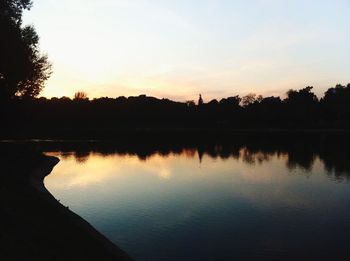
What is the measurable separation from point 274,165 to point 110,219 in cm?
4222

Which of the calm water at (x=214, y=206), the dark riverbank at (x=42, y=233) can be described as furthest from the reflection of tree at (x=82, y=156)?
the dark riverbank at (x=42, y=233)

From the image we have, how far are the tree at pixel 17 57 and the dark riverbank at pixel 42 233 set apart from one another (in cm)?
2224

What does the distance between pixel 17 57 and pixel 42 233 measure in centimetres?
3730

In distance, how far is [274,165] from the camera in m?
66.7

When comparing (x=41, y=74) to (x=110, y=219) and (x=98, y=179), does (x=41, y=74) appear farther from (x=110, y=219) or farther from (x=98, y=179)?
(x=110, y=219)

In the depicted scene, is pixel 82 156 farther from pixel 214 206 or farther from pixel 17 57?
pixel 214 206

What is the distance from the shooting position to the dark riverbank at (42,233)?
17.4m

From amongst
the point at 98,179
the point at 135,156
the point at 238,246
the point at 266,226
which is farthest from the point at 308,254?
the point at 135,156

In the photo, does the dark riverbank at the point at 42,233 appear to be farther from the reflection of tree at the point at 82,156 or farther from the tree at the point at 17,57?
the reflection of tree at the point at 82,156

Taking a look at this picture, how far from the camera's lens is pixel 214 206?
35.4m

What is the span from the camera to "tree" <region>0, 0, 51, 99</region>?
46.2m

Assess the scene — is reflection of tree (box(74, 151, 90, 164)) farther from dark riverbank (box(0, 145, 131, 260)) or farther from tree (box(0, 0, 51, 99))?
dark riverbank (box(0, 145, 131, 260))

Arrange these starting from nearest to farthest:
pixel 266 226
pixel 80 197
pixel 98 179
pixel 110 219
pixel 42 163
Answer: pixel 266 226 < pixel 110 219 < pixel 80 197 < pixel 98 179 < pixel 42 163

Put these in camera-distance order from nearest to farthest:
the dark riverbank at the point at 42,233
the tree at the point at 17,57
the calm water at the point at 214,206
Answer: the dark riverbank at the point at 42,233
the calm water at the point at 214,206
the tree at the point at 17,57
